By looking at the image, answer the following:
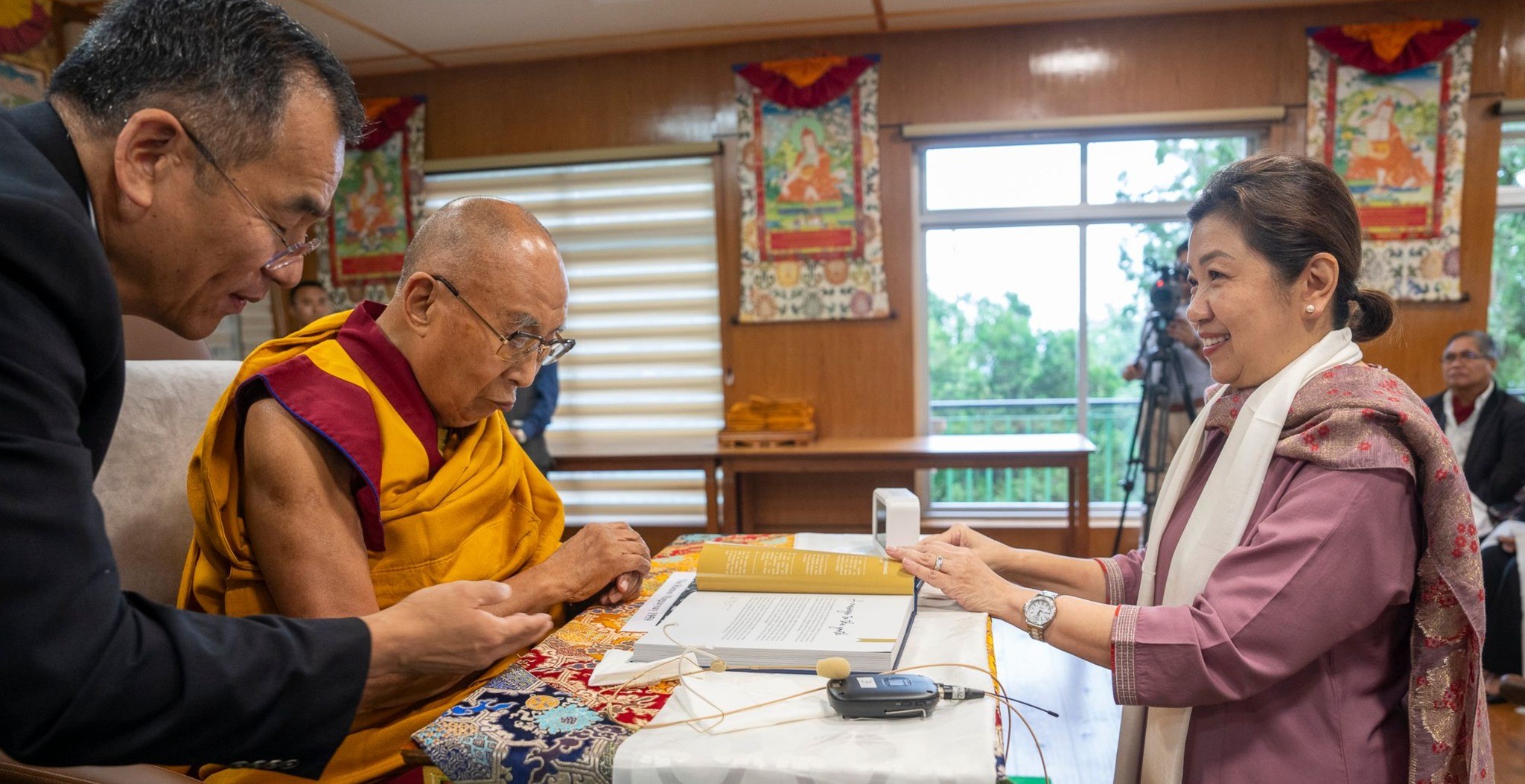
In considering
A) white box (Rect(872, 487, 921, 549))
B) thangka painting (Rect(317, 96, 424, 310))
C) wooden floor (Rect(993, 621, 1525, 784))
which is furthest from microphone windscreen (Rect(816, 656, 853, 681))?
thangka painting (Rect(317, 96, 424, 310))

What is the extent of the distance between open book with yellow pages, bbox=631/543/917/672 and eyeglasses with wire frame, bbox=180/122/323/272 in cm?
60

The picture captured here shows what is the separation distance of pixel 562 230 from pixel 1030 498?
300cm

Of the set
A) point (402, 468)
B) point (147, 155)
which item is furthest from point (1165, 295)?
point (147, 155)

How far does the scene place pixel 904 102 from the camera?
453cm

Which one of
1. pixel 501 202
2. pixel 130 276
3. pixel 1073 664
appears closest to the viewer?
pixel 130 276

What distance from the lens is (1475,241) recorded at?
167 inches

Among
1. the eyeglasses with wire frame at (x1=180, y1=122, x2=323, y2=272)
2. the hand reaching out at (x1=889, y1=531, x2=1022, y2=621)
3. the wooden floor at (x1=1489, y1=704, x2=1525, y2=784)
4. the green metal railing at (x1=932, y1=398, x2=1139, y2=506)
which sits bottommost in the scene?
the wooden floor at (x1=1489, y1=704, x2=1525, y2=784)

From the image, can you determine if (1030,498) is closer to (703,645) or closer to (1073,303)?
(1073,303)

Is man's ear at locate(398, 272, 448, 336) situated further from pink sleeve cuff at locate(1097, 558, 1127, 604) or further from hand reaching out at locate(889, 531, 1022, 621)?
pink sleeve cuff at locate(1097, 558, 1127, 604)

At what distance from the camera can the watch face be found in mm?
1118

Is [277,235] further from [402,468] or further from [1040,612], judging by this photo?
[1040,612]

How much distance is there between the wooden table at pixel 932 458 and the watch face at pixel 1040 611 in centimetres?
285

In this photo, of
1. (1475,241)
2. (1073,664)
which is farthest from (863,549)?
(1475,241)

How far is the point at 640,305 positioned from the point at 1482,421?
12.7ft
